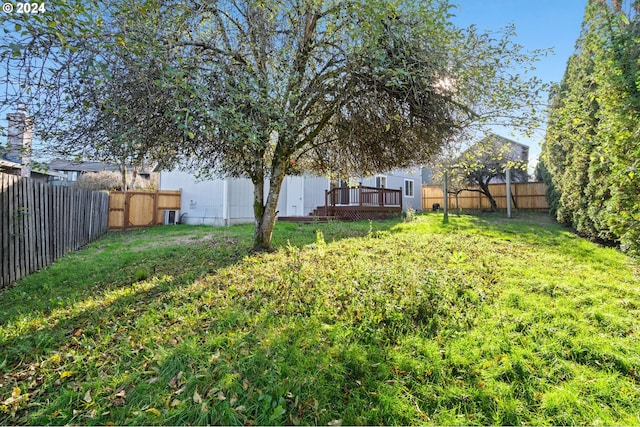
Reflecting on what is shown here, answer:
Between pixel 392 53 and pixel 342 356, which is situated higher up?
pixel 392 53

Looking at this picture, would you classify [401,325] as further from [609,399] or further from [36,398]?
[36,398]

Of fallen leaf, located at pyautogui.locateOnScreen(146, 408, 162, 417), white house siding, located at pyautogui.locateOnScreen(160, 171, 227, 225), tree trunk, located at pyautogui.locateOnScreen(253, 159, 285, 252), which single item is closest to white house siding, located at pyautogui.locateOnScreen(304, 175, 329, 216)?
white house siding, located at pyautogui.locateOnScreen(160, 171, 227, 225)

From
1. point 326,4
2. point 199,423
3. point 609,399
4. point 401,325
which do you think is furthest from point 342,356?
point 326,4

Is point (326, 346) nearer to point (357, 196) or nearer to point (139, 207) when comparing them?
point (357, 196)

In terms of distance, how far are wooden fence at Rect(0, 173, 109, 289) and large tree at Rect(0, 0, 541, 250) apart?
1.80 metres

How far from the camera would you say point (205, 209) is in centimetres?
1403

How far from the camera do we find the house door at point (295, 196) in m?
15.4

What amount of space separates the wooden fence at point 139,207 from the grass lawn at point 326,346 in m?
8.94

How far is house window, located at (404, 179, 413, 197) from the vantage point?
20.5 meters

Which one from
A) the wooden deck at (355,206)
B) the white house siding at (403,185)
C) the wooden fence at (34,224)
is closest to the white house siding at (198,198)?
the wooden deck at (355,206)

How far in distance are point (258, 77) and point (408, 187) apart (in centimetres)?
1793

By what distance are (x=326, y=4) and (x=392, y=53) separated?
1565 millimetres

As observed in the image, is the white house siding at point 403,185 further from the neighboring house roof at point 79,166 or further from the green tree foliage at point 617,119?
the neighboring house roof at point 79,166

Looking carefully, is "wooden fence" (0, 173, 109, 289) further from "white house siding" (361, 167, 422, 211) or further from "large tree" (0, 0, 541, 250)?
"white house siding" (361, 167, 422, 211)
